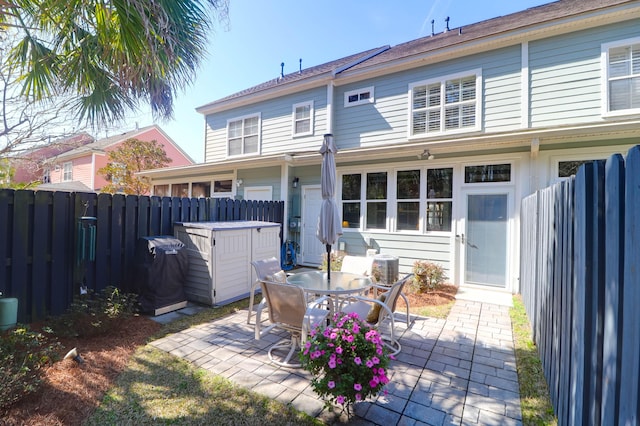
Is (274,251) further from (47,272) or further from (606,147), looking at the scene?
(606,147)

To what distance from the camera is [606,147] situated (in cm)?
552

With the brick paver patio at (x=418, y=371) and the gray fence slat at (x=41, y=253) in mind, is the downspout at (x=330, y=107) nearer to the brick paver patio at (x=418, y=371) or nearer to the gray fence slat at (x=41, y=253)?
the brick paver patio at (x=418, y=371)

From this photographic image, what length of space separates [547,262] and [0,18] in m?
6.22

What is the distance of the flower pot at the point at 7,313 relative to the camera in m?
3.47

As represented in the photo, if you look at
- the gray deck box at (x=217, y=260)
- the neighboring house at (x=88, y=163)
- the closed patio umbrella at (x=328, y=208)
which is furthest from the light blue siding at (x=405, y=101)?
the neighboring house at (x=88, y=163)

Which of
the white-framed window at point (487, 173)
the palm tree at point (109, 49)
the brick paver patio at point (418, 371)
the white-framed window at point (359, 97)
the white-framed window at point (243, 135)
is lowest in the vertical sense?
the brick paver patio at point (418, 371)

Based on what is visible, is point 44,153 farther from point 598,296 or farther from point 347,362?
point 598,296

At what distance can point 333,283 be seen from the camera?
4.07 metres

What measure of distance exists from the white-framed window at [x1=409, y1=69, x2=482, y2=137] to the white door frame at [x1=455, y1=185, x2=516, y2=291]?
1.68m

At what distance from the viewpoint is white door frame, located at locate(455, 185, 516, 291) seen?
20.2ft

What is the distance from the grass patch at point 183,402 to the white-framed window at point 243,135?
8.50 meters

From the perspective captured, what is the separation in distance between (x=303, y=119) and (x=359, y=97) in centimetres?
193

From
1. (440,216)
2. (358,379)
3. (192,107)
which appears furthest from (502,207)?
(192,107)

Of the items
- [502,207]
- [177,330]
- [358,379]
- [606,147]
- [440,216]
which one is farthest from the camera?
[440,216]
